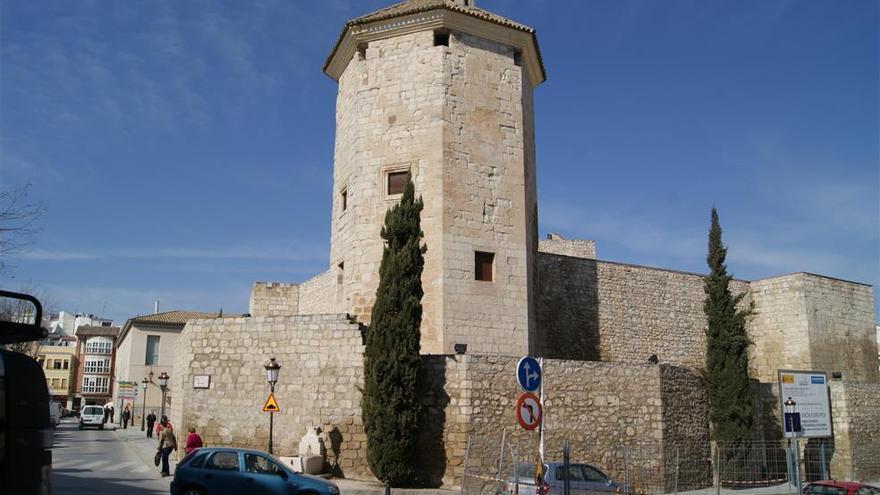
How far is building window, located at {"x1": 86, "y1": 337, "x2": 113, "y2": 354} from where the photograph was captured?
74.9 m

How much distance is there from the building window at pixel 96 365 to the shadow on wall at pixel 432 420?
6889cm

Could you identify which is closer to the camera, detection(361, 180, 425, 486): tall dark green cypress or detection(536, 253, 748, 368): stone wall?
detection(361, 180, 425, 486): tall dark green cypress

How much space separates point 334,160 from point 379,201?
350 cm

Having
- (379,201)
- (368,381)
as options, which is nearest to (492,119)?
(379,201)

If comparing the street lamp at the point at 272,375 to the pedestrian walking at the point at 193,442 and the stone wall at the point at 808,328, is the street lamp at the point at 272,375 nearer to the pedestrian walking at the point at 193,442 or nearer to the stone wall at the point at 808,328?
the pedestrian walking at the point at 193,442

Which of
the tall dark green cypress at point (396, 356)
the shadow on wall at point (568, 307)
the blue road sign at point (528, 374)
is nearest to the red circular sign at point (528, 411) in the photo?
the blue road sign at point (528, 374)

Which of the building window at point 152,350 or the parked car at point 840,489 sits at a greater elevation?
the building window at point 152,350

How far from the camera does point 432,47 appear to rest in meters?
19.4

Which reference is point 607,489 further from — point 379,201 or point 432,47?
point 432,47

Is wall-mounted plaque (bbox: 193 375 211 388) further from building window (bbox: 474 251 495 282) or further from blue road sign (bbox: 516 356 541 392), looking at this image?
blue road sign (bbox: 516 356 541 392)

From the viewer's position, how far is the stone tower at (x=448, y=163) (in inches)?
722

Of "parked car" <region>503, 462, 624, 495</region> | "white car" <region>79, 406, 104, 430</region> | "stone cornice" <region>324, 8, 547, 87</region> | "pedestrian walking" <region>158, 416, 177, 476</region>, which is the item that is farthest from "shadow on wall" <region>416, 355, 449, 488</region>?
"white car" <region>79, 406, 104, 430</region>

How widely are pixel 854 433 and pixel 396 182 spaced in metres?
17.7

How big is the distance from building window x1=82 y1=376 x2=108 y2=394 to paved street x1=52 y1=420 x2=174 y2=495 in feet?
161
